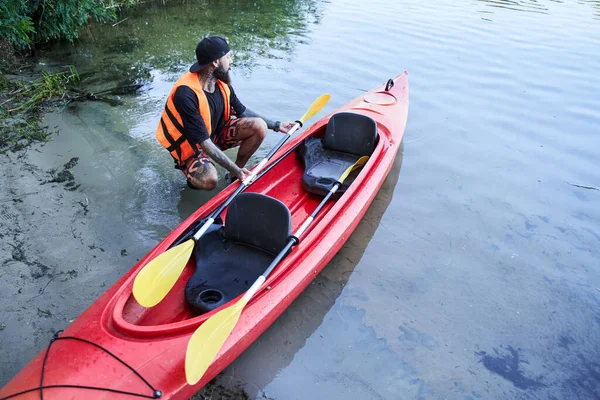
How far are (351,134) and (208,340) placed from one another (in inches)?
102

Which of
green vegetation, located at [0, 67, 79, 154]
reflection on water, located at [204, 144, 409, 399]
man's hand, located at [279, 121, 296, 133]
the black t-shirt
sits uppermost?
the black t-shirt

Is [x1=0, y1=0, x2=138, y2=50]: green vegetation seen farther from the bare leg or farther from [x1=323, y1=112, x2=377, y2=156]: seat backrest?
[x1=323, y1=112, x2=377, y2=156]: seat backrest

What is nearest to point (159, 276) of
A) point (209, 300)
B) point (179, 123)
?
point (209, 300)

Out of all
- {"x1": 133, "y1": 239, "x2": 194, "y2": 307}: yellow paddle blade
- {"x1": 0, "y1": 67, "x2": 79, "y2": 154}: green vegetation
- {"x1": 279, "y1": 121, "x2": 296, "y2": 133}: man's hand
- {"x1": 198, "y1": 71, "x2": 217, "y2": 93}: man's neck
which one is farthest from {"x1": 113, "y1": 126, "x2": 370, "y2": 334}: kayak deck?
{"x1": 0, "y1": 67, "x2": 79, "y2": 154}: green vegetation

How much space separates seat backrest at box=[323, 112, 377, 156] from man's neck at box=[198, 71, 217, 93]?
1.21 metres

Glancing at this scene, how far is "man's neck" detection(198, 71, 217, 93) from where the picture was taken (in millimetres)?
3254

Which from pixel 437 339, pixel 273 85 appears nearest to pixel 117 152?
pixel 273 85

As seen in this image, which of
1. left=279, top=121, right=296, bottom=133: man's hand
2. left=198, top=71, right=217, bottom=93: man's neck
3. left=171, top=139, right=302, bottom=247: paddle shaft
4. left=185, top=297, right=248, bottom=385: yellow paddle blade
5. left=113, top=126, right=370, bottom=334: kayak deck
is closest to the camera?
left=185, top=297, right=248, bottom=385: yellow paddle blade

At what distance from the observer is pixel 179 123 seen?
3.24 meters

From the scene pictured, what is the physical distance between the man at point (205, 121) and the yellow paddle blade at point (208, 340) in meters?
1.23

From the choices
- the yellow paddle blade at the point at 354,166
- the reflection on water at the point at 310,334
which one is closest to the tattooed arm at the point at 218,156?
the yellow paddle blade at the point at 354,166

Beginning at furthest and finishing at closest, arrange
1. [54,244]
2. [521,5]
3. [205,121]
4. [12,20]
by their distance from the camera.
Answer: [521,5] → [12,20] → [205,121] → [54,244]

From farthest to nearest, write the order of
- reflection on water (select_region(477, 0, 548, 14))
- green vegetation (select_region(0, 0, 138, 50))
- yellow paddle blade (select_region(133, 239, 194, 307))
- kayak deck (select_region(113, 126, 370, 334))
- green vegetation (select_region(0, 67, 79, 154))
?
Answer: 1. reflection on water (select_region(477, 0, 548, 14))
2. green vegetation (select_region(0, 0, 138, 50))
3. green vegetation (select_region(0, 67, 79, 154))
4. yellow paddle blade (select_region(133, 239, 194, 307))
5. kayak deck (select_region(113, 126, 370, 334))

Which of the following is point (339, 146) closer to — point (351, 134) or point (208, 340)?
point (351, 134)
